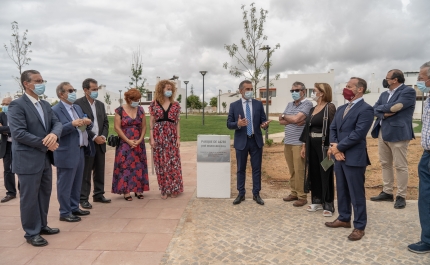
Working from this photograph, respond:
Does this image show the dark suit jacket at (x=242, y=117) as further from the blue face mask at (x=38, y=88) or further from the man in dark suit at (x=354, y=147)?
the blue face mask at (x=38, y=88)

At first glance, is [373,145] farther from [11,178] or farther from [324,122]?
[11,178]

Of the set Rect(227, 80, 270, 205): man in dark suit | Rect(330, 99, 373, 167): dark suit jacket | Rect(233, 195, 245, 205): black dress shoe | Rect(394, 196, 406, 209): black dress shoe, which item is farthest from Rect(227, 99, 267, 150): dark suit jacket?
Rect(394, 196, 406, 209): black dress shoe

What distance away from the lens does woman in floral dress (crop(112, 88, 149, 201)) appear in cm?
529

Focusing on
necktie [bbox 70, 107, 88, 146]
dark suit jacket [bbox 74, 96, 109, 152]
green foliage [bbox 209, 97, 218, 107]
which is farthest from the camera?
green foliage [bbox 209, 97, 218, 107]

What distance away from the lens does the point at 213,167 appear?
5523 mm

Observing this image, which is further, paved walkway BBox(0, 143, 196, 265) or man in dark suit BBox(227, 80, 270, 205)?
man in dark suit BBox(227, 80, 270, 205)

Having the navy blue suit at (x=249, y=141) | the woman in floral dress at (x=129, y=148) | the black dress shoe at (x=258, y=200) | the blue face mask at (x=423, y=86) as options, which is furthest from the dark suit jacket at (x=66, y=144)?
the blue face mask at (x=423, y=86)

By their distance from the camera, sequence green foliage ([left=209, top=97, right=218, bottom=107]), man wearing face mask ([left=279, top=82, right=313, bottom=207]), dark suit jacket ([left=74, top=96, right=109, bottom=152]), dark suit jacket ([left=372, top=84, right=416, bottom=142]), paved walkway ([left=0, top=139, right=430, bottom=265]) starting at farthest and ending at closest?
green foliage ([left=209, top=97, right=218, bottom=107]) < dark suit jacket ([left=74, top=96, right=109, bottom=152]) < man wearing face mask ([left=279, top=82, right=313, bottom=207]) < dark suit jacket ([left=372, top=84, right=416, bottom=142]) < paved walkway ([left=0, top=139, right=430, bottom=265])

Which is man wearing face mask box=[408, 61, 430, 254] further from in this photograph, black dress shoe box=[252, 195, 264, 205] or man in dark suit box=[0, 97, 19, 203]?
man in dark suit box=[0, 97, 19, 203]

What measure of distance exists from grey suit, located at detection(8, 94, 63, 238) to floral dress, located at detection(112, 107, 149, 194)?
61.6 inches

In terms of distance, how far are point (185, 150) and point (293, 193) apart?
6.77 metres

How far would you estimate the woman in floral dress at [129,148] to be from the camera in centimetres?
529

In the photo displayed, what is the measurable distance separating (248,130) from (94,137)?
8.00ft

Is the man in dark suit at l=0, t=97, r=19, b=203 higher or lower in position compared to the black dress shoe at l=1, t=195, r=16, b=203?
higher
